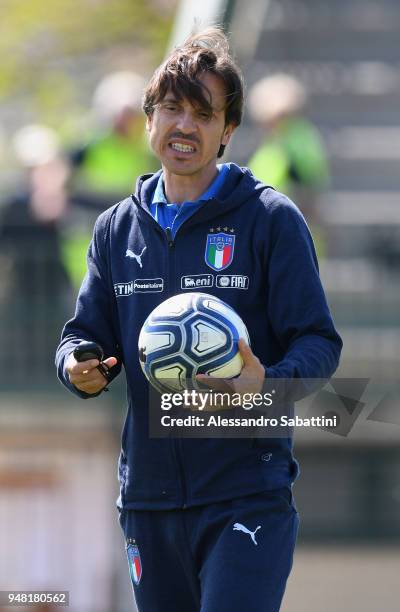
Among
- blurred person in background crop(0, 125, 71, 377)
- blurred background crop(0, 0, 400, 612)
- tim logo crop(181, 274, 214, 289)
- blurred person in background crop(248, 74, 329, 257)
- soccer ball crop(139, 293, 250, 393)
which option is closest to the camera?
soccer ball crop(139, 293, 250, 393)

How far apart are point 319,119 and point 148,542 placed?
9.88 metres

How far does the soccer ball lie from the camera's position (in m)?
4.23

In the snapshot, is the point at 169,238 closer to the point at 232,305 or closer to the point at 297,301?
the point at 232,305

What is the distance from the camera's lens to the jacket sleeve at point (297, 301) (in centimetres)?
437

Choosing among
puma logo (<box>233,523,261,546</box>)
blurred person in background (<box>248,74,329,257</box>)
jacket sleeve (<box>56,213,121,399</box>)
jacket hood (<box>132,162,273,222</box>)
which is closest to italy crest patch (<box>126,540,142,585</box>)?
puma logo (<box>233,523,261,546</box>)

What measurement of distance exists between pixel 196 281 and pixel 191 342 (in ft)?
0.90

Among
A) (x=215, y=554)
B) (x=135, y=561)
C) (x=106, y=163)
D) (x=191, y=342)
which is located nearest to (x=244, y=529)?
(x=215, y=554)

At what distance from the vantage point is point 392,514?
10305 mm

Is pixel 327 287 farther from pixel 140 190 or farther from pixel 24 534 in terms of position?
pixel 140 190

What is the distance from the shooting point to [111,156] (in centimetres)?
1036

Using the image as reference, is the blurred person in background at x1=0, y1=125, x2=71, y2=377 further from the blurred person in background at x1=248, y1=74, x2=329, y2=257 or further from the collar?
the collar

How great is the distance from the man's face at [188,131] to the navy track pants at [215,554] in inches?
39.9

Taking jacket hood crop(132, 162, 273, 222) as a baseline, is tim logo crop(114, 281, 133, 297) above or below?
below

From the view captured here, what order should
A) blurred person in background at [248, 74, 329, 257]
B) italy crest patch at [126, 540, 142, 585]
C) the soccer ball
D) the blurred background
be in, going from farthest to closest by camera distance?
blurred person in background at [248, 74, 329, 257], the blurred background, italy crest patch at [126, 540, 142, 585], the soccer ball
